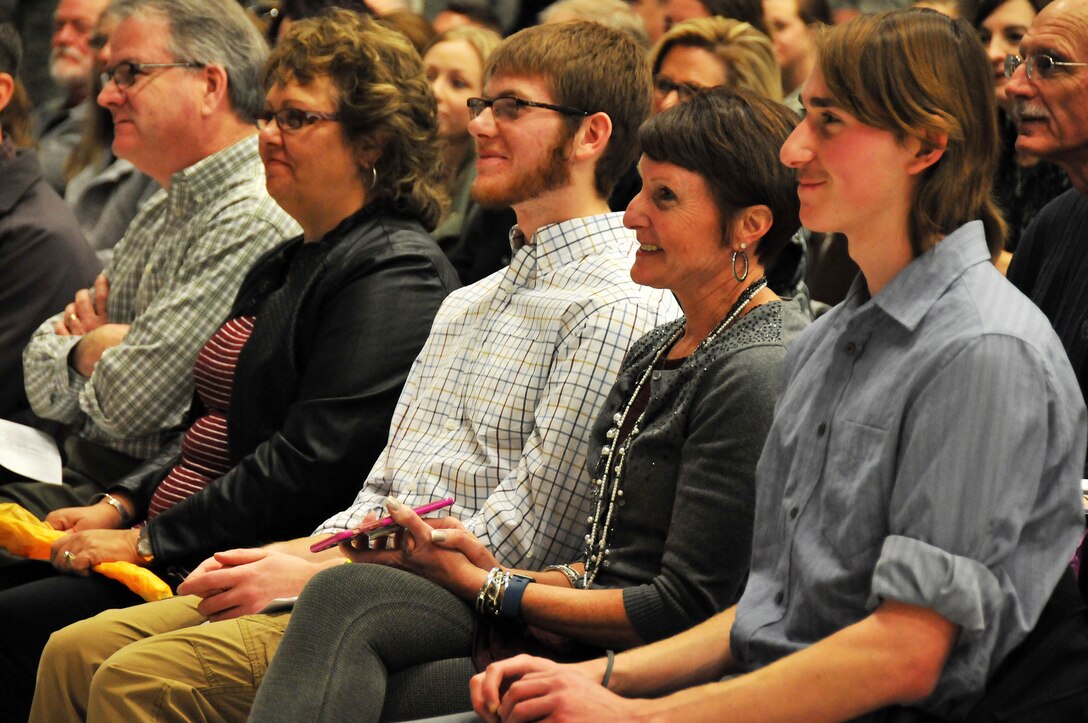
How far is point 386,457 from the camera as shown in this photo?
2.59 metres

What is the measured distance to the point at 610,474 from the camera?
6.98 feet

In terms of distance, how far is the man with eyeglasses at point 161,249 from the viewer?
126 inches

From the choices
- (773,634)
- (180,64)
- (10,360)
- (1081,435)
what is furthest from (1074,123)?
(10,360)

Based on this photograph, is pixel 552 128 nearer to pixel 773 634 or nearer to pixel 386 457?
pixel 386 457

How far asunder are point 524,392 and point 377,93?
0.91 metres

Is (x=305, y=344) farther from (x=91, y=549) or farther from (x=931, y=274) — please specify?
(x=931, y=274)

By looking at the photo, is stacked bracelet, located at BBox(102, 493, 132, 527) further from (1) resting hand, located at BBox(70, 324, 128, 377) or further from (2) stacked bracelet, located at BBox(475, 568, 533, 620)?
(2) stacked bracelet, located at BBox(475, 568, 533, 620)

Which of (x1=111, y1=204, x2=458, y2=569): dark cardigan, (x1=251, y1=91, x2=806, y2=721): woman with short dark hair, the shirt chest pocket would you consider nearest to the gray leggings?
(x1=251, y1=91, x2=806, y2=721): woman with short dark hair

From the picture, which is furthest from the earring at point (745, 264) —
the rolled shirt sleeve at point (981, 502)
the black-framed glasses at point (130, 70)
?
the black-framed glasses at point (130, 70)

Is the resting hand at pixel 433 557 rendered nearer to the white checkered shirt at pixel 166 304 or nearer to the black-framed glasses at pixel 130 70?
the white checkered shirt at pixel 166 304

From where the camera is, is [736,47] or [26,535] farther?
[736,47]

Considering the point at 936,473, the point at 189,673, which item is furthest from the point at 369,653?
the point at 936,473

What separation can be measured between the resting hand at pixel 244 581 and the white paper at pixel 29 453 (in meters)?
0.87

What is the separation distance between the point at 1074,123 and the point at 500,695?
1.47 meters
